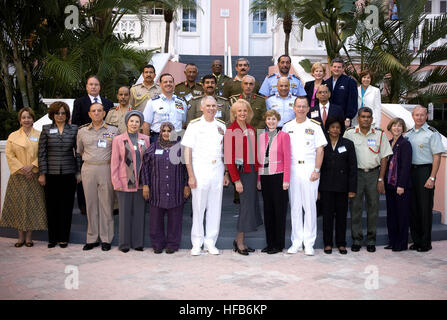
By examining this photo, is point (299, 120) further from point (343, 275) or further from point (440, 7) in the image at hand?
point (440, 7)

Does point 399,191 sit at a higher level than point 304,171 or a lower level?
lower

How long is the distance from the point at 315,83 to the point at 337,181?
5.66 ft

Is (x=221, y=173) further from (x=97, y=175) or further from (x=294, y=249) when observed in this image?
(x=97, y=175)

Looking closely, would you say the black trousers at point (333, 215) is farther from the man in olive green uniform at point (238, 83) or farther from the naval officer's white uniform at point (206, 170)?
the man in olive green uniform at point (238, 83)

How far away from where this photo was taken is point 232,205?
821cm

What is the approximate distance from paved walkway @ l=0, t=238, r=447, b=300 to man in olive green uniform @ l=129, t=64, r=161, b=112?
7.12ft

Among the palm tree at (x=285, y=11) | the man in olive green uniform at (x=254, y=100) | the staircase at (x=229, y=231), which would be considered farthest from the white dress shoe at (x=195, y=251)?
the palm tree at (x=285, y=11)

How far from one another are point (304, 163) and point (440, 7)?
13.3 m

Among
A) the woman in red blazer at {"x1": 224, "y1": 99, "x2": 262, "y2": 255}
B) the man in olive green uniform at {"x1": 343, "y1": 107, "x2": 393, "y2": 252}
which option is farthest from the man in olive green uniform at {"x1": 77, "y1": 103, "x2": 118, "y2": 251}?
the man in olive green uniform at {"x1": 343, "y1": 107, "x2": 393, "y2": 252}

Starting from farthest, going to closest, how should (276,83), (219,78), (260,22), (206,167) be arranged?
(260,22), (219,78), (276,83), (206,167)

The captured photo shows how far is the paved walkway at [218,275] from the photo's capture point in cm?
517

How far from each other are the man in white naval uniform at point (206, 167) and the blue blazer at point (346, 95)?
1977 mm

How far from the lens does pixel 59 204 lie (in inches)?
278

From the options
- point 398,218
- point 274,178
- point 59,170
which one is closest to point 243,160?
point 274,178
